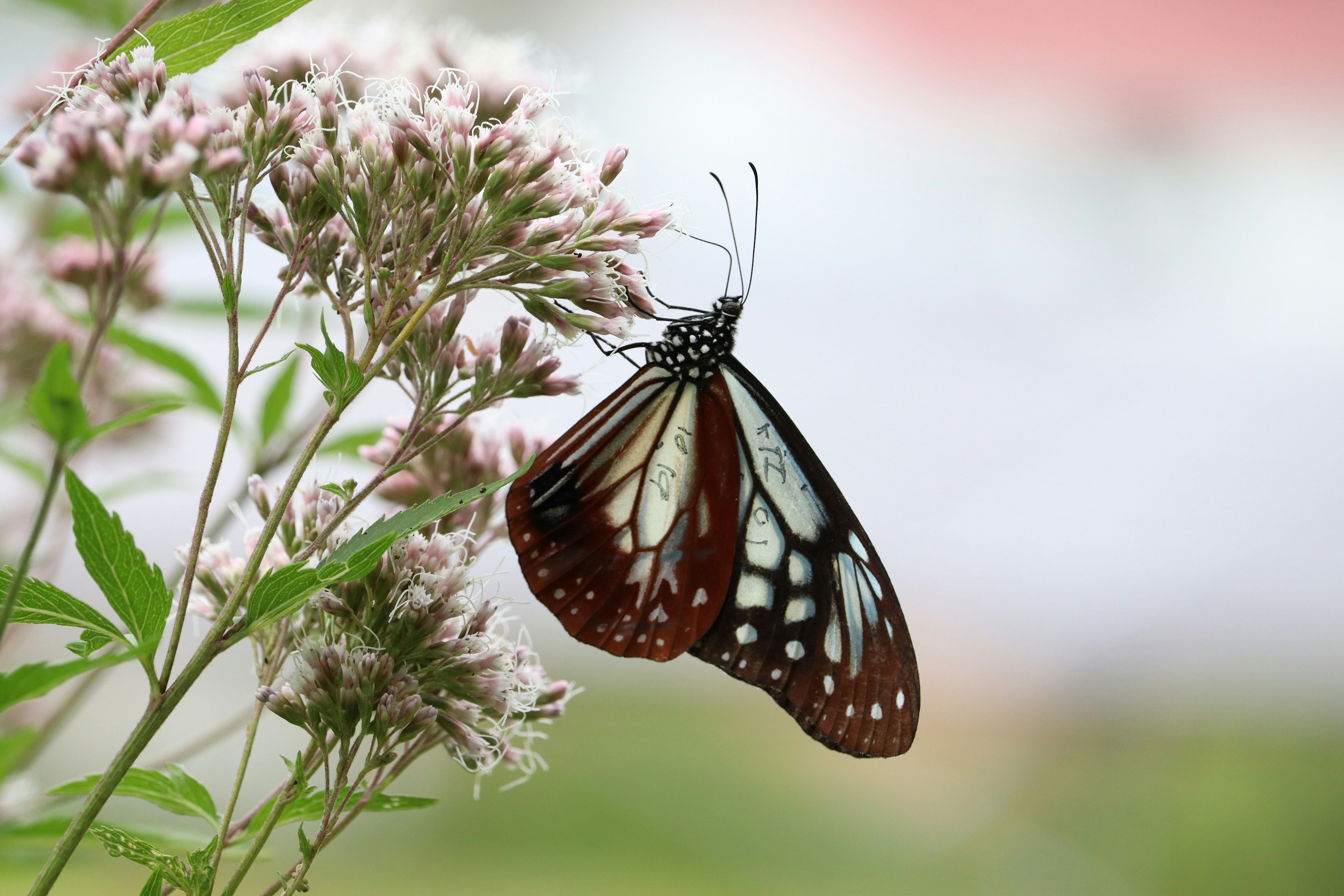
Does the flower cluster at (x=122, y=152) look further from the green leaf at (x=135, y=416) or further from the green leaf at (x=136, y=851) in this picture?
the green leaf at (x=136, y=851)

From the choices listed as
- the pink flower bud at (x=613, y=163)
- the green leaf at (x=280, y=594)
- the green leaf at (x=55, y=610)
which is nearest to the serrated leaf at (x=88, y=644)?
the green leaf at (x=55, y=610)

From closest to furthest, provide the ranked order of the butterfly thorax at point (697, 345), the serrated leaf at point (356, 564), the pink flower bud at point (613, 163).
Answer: the serrated leaf at point (356, 564), the pink flower bud at point (613, 163), the butterfly thorax at point (697, 345)

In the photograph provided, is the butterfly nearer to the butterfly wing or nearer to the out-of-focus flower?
the butterfly wing

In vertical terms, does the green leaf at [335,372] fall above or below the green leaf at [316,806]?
above

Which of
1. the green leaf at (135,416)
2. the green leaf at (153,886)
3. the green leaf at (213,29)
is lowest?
the green leaf at (153,886)

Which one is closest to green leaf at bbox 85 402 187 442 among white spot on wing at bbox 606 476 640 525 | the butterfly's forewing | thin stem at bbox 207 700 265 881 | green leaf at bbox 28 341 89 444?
green leaf at bbox 28 341 89 444

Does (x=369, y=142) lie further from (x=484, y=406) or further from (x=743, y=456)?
(x=743, y=456)

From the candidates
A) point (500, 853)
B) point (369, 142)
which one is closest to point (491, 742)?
point (369, 142)

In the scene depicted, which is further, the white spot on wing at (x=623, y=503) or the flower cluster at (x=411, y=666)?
the white spot on wing at (x=623, y=503)
